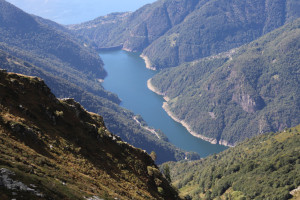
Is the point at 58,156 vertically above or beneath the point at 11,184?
above

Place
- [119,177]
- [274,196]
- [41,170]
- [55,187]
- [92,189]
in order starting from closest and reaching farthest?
1. [55,187]
2. [41,170]
3. [92,189]
4. [119,177]
5. [274,196]

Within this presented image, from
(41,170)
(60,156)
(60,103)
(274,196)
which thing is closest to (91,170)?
(60,156)

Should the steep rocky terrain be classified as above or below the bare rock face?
above

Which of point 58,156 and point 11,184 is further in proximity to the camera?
point 58,156

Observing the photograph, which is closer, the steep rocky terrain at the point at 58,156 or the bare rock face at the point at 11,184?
the bare rock face at the point at 11,184

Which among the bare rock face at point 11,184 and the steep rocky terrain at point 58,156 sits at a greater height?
the steep rocky terrain at point 58,156

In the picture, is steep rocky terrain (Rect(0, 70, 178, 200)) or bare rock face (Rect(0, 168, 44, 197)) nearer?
bare rock face (Rect(0, 168, 44, 197))

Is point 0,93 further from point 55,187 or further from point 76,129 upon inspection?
point 55,187

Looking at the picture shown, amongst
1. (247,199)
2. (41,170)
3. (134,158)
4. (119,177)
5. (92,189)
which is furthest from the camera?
(247,199)
